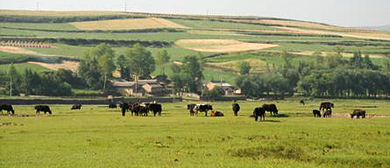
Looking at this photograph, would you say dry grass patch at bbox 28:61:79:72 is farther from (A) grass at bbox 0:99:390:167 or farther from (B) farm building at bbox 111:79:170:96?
(A) grass at bbox 0:99:390:167

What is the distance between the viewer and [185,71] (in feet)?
469

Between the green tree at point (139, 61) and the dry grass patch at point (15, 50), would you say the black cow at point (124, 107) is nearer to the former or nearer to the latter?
the green tree at point (139, 61)

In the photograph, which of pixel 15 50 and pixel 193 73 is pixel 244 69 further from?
pixel 15 50

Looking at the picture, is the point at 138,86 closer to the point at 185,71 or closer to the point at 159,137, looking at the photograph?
the point at 185,71

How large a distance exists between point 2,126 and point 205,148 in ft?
59.8

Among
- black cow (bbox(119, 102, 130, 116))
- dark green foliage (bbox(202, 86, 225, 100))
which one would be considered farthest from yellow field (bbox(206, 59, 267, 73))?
black cow (bbox(119, 102, 130, 116))

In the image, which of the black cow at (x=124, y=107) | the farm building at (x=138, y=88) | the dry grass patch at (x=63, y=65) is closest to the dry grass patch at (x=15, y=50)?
the dry grass patch at (x=63, y=65)

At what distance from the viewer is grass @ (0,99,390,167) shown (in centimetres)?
2944

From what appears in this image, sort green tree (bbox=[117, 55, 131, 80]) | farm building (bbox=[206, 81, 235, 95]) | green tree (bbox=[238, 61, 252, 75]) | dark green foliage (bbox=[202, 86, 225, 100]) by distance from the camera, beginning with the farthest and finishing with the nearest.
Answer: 1. green tree (bbox=[238, 61, 252, 75])
2. green tree (bbox=[117, 55, 131, 80])
3. farm building (bbox=[206, 81, 235, 95])
4. dark green foliage (bbox=[202, 86, 225, 100])

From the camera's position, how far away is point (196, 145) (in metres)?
34.5

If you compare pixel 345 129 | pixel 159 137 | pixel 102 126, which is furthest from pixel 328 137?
pixel 102 126

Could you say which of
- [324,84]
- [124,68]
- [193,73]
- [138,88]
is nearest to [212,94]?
[138,88]

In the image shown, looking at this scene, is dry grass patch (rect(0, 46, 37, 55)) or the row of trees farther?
dry grass patch (rect(0, 46, 37, 55))

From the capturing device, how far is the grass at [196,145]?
29.4 m
